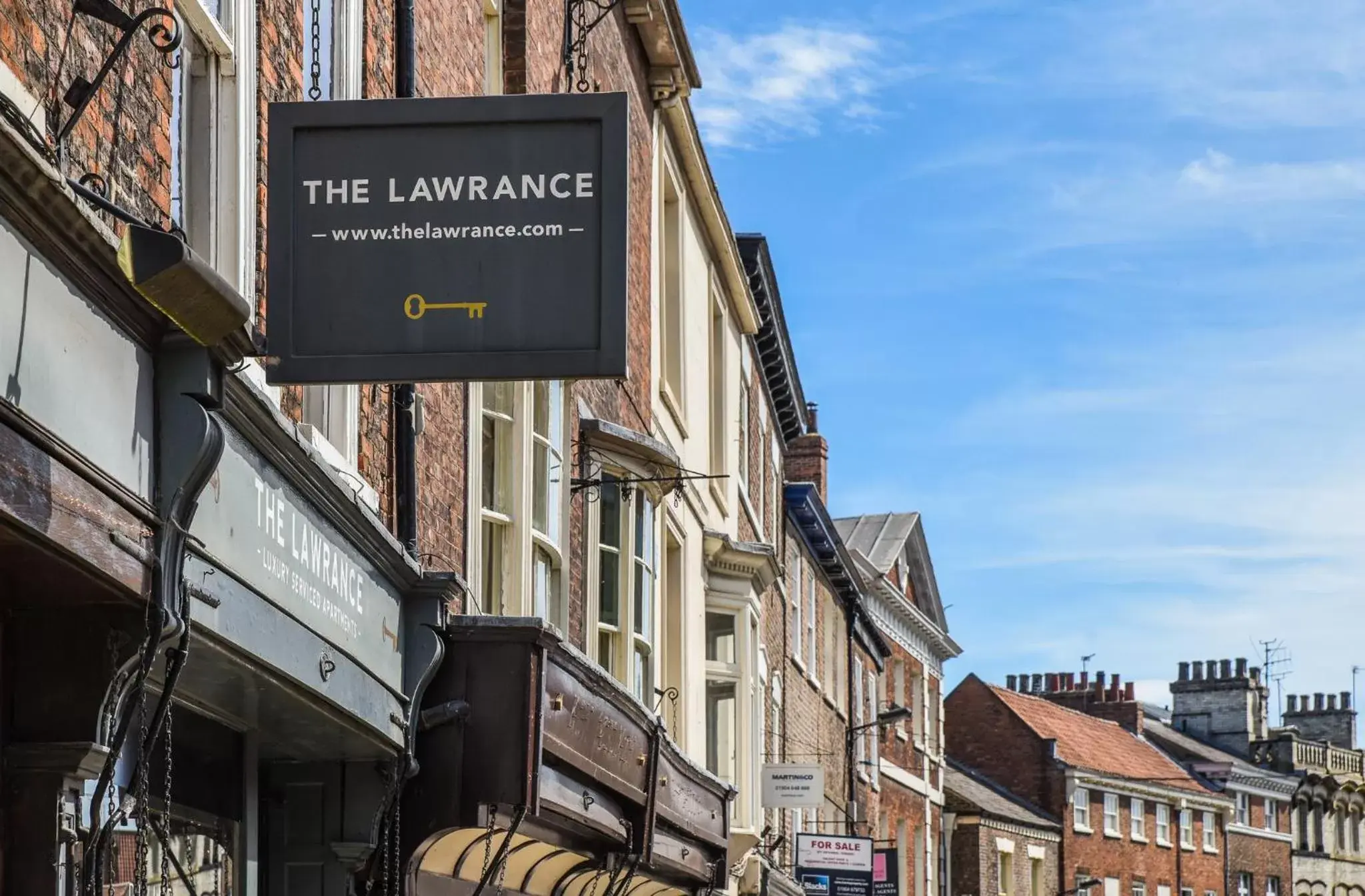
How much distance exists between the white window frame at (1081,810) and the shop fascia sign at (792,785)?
108 feet

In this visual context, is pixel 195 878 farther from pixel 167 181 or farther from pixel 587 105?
pixel 587 105

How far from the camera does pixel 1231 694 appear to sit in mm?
72375

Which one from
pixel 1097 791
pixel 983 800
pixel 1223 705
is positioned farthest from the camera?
pixel 1223 705

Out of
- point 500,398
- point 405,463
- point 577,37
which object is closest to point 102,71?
point 405,463

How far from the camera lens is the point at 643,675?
16.8m

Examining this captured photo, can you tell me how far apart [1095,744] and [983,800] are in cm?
917

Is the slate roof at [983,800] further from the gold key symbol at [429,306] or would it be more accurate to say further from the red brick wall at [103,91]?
the red brick wall at [103,91]

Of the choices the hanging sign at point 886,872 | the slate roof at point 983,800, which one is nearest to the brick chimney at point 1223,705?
the slate roof at point 983,800

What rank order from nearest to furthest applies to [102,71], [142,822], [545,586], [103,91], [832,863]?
[142,822], [102,71], [103,91], [545,586], [832,863]

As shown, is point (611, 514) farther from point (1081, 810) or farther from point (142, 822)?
point (1081, 810)

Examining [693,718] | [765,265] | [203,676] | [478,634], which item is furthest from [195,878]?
[765,265]

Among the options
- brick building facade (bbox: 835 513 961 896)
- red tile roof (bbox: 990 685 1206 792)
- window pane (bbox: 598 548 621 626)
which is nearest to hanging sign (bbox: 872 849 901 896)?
brick building facade (bbox: 835 513 961 896)

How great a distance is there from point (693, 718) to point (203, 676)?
11.8 metres

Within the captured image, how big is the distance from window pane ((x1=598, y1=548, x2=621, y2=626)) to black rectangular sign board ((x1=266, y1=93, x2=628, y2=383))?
312 inches
